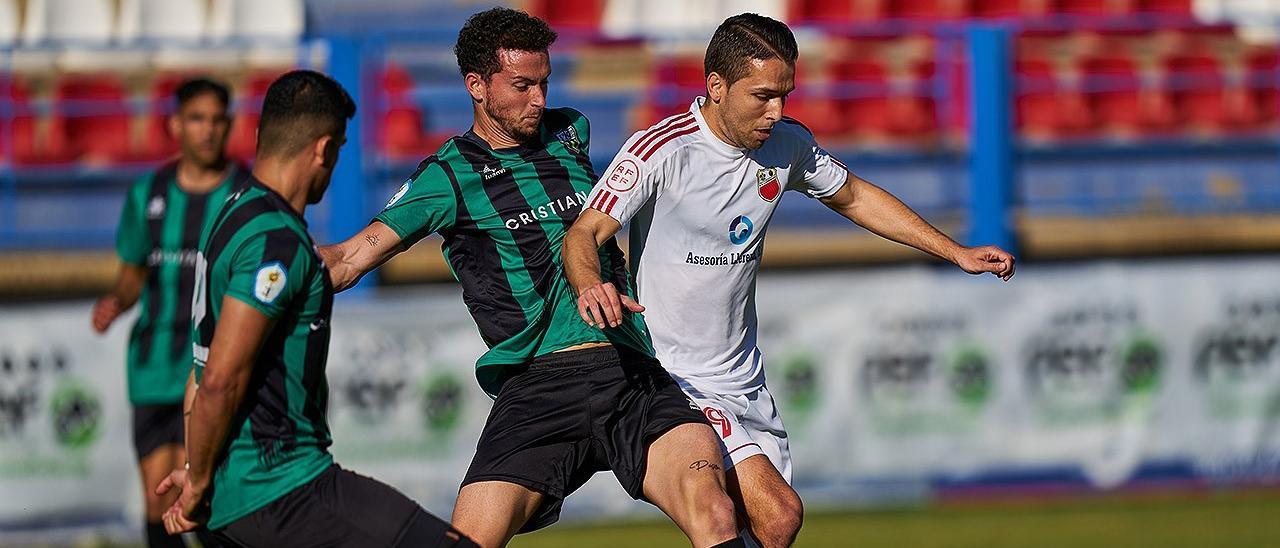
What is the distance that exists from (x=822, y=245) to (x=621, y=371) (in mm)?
5824

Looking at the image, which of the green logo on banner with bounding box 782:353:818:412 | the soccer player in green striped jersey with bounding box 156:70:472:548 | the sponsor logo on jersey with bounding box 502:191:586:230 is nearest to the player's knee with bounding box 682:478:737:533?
the soccer player in green striped jersey with bounding box 156:70:472:548

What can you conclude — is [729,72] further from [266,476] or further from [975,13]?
[975,13]

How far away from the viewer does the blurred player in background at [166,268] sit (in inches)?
299

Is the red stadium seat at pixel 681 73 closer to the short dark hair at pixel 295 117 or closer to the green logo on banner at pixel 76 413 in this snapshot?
the green logo on banner at pixel 76 413

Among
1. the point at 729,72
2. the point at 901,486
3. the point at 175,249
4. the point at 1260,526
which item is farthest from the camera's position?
the point at 901,486

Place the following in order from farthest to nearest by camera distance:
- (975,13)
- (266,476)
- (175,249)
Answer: (975,13) < (175,249) < (266,476)

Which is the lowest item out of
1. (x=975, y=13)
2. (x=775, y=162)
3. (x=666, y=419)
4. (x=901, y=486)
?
(x=901, y=486)

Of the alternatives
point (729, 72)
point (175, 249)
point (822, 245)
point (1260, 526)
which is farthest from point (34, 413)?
point (1260, 526)

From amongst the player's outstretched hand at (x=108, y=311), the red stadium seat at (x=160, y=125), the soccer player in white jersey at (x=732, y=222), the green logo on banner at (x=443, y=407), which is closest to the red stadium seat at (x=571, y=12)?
the red stadium seat at (x=160, y=125)

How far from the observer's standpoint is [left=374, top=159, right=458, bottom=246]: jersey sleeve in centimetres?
518

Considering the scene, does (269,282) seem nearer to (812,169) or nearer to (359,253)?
(359,253)

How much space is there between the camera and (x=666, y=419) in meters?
5.20

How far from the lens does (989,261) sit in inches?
207

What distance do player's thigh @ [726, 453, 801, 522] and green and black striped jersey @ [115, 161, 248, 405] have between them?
3210 millimetres
